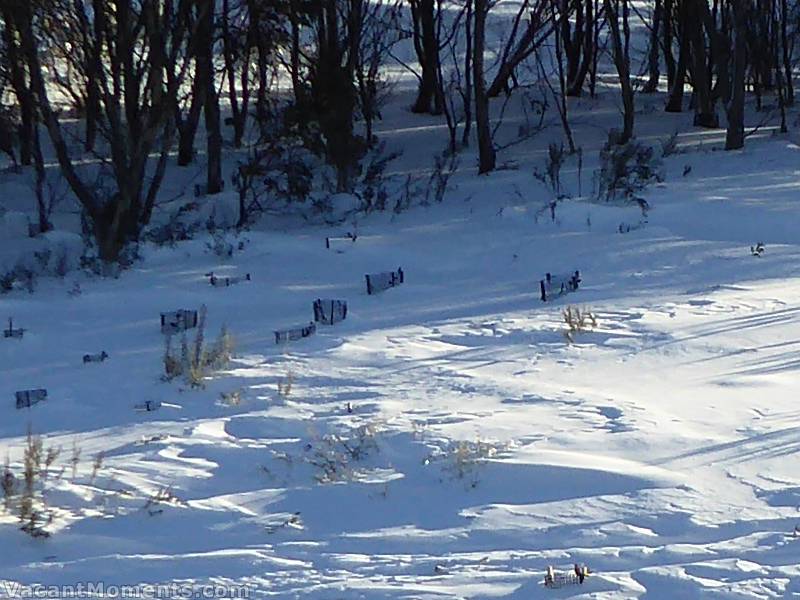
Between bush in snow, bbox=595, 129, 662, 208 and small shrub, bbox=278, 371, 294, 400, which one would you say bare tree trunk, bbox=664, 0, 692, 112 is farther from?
small shrub, bbox=278, 371, 294, 400

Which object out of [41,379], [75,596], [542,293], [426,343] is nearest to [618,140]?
[542,293]

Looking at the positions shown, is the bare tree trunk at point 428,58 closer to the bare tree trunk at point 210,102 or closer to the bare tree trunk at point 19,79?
the bare tree trunk at point 210,102

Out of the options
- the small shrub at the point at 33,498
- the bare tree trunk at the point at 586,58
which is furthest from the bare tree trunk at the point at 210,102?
the bare tree trunk at the point at 586,58

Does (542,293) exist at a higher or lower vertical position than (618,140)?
lower

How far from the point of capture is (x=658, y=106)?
82.0 ft

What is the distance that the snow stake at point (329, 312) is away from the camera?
8.00m

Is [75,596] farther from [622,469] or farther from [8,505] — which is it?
[622,469]

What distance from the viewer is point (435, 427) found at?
17.5 feet

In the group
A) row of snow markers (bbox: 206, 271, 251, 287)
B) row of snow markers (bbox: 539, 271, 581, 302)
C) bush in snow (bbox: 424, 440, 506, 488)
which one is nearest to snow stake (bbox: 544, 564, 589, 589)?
bush in snow (bbox: 424, 440, 506, 488)

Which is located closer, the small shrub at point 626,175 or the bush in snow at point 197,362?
the bush in snow at point 197,362

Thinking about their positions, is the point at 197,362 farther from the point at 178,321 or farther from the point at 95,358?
the point at 178,321

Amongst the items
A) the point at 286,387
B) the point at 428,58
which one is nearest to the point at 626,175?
the point at 286,387

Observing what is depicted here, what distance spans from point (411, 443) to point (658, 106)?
2120 centimetres

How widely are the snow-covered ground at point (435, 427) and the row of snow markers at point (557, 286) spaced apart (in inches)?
4.3
